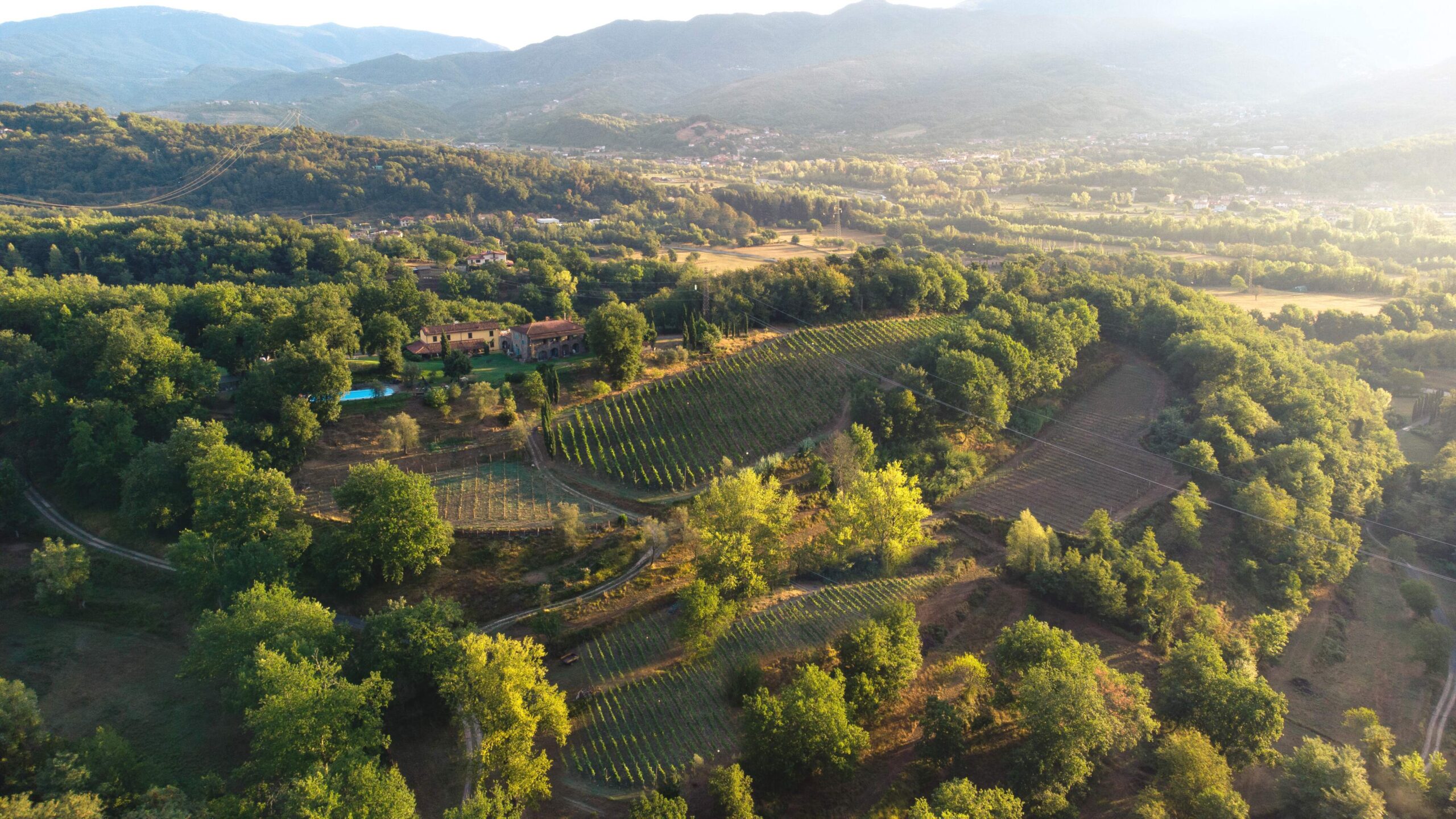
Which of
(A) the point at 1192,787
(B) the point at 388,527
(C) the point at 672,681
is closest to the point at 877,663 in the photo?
(C) the point at 672,681

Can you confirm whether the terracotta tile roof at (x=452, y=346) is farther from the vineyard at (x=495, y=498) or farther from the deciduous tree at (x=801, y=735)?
the deciduous tree at (x=801, y=735)

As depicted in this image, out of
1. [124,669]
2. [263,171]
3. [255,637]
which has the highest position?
[263,171]

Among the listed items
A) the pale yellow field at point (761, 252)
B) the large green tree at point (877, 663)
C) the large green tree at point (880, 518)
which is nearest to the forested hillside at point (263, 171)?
the pale yellow field at point (761, 252)

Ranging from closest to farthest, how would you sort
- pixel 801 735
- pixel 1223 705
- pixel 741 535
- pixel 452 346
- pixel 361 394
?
pixel 801 735
pixel 1223 705
pixel 741 535
pixel 361 394
pixel 452 346

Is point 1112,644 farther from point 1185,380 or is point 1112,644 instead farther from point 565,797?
point 1185,380

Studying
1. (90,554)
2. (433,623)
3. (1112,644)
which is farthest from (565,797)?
(90,554)

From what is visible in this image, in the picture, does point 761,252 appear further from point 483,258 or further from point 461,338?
point 461,338
